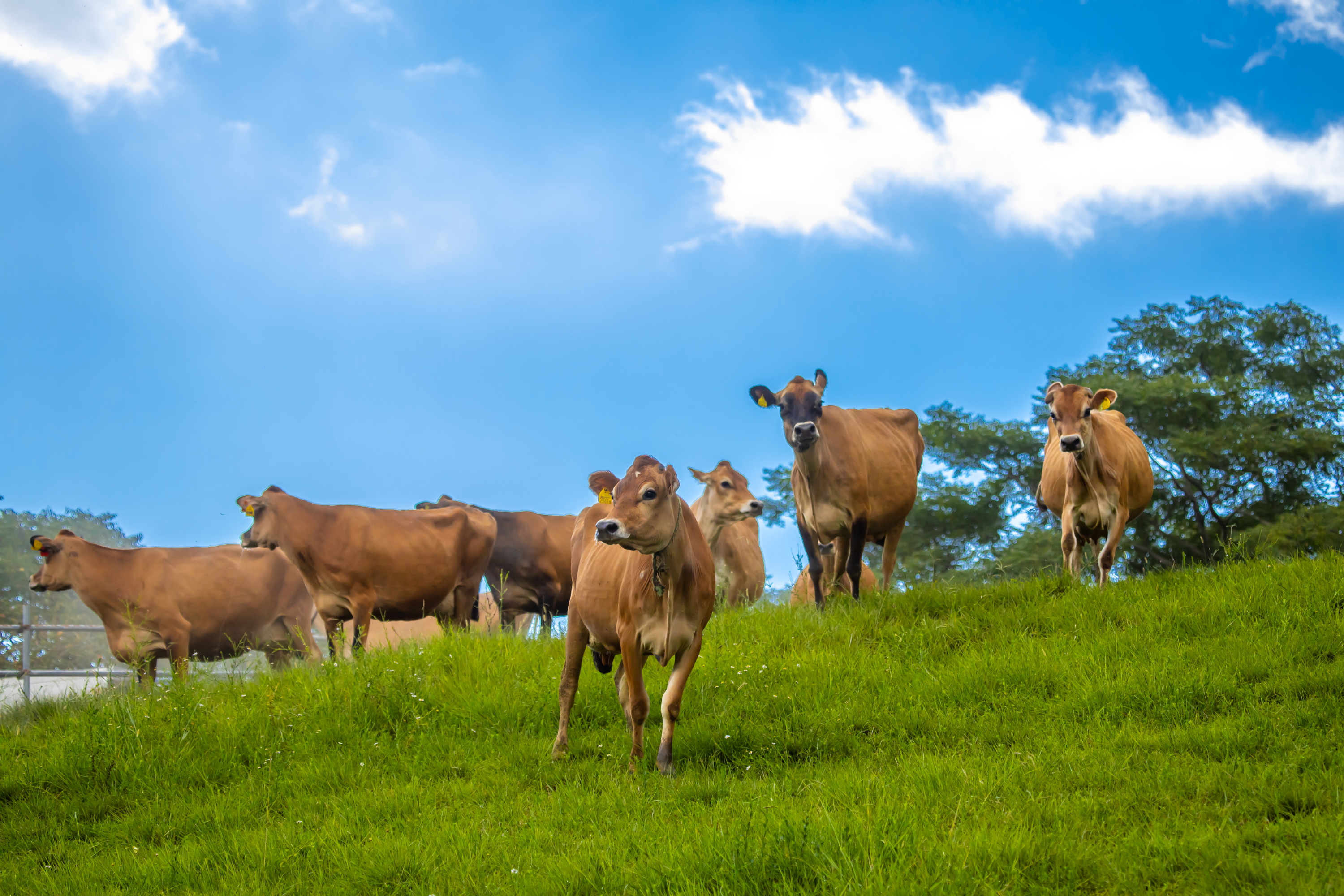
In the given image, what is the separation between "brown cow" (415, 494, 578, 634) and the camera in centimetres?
1452

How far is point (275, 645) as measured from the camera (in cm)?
1427

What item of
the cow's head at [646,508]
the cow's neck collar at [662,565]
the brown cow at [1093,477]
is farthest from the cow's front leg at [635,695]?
the brown cow at [1093,477]

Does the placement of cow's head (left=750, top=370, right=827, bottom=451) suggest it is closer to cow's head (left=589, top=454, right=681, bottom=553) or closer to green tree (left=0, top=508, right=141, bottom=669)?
cow's head (left=589, top=454, right=681, bottom=553)

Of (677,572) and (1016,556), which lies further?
(1016,556)

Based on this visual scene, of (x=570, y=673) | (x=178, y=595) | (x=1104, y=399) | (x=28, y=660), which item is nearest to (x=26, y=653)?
(x=28, y=660)

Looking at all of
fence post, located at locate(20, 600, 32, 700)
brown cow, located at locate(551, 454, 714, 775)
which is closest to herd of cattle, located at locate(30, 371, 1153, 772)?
brown cow, located at locate(551, 454, 714, 775)

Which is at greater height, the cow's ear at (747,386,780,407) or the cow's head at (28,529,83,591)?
the cow's ear at (747,386,780,407)

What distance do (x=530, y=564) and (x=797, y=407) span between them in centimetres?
555

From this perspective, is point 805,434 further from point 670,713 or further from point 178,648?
point 178,648

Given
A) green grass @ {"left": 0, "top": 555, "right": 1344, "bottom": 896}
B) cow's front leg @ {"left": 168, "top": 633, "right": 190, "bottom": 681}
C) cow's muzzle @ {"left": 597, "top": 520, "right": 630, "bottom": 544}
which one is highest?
cow's muzzle @ {"left": 597, "top": 520, "right": 630, "bottom": 544}

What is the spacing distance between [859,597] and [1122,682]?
384 centimetres

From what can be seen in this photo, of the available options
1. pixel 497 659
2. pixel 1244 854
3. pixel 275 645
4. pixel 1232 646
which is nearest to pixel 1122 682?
pixel 1232 646

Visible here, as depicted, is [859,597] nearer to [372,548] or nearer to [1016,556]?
[372,548]

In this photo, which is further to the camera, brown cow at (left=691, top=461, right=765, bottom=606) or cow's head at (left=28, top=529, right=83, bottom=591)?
brown cow at (left=691, top=461, right=765, bottom=606)
